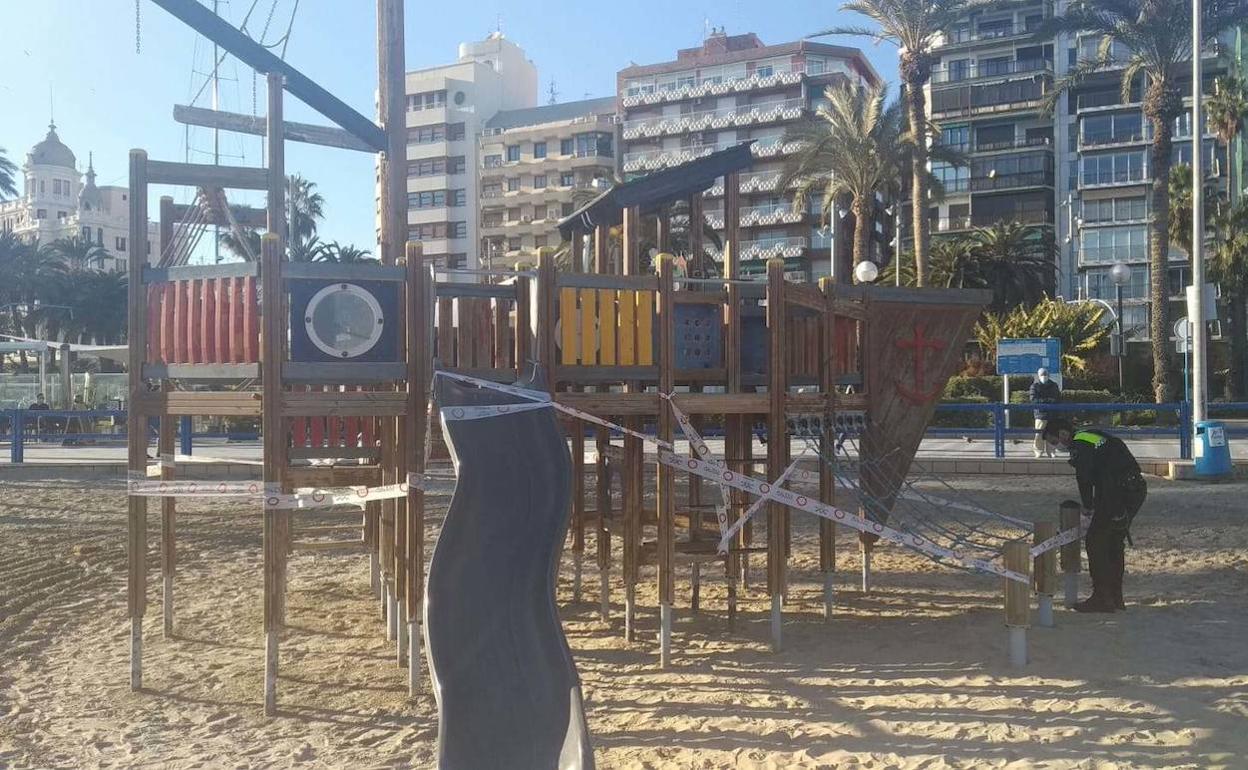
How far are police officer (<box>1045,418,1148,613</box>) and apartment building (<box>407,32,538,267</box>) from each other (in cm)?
6844

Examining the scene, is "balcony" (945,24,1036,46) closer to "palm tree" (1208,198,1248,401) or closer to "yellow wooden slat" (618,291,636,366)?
"palm tree" (1208,198,1248,401)

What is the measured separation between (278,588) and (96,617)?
3187mm

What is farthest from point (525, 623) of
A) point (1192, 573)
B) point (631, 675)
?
point (1192, 573)

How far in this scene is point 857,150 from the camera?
111 feet

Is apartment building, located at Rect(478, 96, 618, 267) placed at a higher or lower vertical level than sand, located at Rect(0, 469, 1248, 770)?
higher

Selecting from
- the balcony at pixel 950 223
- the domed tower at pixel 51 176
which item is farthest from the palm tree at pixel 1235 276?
the domed tower at pixel 51 176

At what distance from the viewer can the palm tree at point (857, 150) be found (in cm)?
3372

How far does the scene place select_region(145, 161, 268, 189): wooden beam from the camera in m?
6.79

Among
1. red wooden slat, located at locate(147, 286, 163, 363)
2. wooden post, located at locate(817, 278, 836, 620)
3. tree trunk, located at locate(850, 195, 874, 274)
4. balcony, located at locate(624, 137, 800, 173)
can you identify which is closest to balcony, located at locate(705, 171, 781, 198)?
balcony, located at locate(624, 137, 800, 173)

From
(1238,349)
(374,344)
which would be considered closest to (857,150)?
(1238,349)

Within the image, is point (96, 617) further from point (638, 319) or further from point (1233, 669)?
point (1233, 669)

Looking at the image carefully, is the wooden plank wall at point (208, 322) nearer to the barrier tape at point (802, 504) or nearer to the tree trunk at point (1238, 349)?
the barrier tape at point (802, 504)

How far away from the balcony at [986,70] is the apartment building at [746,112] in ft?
19.2

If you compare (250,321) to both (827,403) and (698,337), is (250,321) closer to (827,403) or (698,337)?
(698,337)
